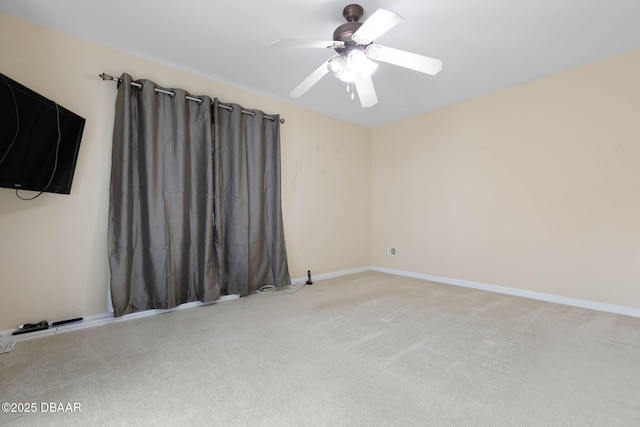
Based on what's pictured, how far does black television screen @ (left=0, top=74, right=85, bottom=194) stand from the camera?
1729 mm

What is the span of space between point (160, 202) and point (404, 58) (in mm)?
2427

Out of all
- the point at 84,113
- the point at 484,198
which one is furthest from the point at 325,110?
the point at 84,113

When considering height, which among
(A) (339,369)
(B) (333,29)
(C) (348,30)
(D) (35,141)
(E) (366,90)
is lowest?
(A) (339,369)

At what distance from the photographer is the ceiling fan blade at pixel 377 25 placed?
1.50m

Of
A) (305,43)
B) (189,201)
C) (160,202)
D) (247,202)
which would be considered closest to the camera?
(305,43)

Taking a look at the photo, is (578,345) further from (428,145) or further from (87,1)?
(87,1)

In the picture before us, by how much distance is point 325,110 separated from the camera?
3.98 m

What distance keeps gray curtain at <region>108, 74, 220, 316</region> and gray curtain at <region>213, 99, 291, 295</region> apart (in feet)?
0.56

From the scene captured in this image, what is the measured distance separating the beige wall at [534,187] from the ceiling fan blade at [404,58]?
2.06 m

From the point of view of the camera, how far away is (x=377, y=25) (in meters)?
1.60

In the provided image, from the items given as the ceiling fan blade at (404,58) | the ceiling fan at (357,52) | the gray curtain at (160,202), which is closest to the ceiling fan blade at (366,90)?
the ceiling fan at (357,52)

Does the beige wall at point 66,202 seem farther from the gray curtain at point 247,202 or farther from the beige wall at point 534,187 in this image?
the beige wall at point 534,187

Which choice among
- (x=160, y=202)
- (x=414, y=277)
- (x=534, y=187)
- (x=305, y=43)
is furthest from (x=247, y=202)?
(x=534, y=187)

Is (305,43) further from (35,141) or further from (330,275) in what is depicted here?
(330,275)
